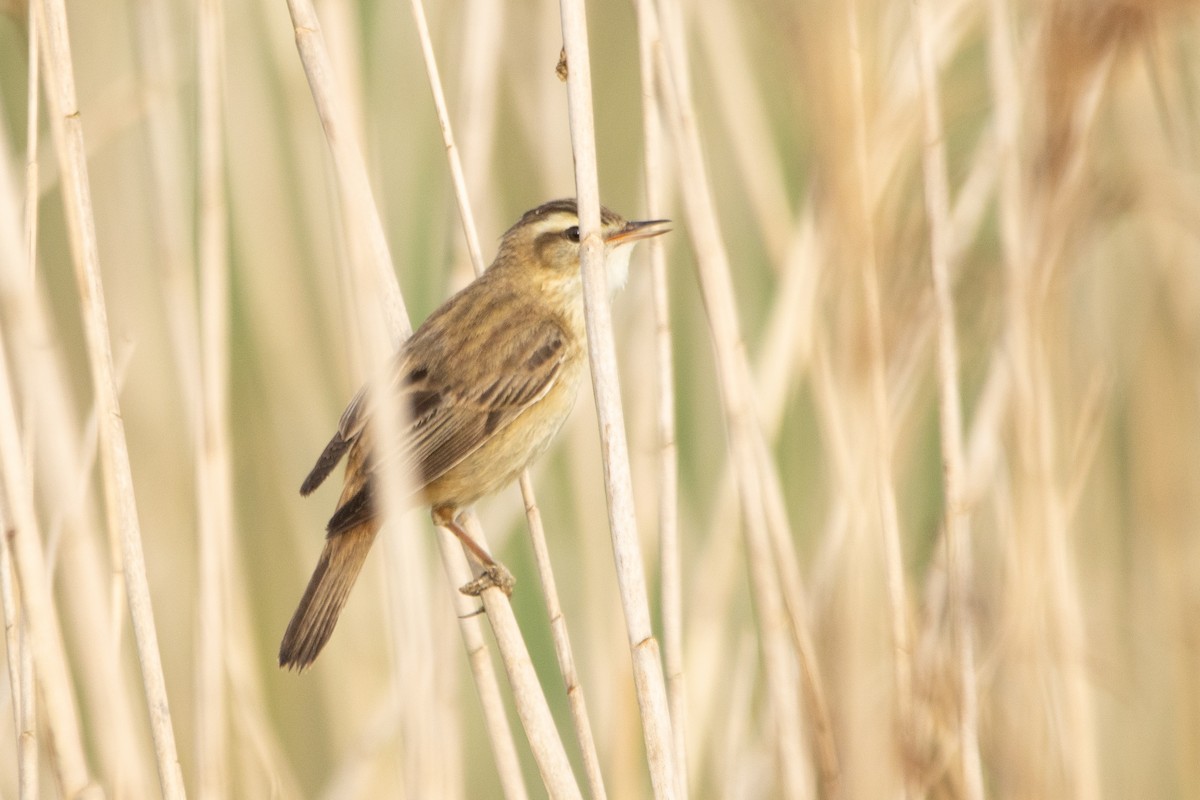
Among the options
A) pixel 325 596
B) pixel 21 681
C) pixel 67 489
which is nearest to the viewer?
pixel 67 489

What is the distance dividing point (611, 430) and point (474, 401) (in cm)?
104

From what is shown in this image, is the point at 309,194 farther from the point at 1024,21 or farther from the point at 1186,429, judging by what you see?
the point at 1186,429

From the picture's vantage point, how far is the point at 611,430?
201cm

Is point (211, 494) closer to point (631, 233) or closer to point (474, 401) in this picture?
point (474, 401)

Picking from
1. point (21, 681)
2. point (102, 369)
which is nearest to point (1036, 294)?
point (102, 369)

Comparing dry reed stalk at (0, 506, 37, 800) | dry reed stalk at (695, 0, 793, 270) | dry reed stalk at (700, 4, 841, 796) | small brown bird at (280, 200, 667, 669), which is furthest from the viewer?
dry reed stalk at (695, 0, 793, 270)

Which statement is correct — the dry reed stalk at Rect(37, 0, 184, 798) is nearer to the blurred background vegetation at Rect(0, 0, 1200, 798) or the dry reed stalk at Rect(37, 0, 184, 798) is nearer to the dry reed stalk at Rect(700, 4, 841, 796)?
the blurred background vegetation at Rect(0, 0, 1200, 798)

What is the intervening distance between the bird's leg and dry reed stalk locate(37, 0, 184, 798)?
2.19 feet

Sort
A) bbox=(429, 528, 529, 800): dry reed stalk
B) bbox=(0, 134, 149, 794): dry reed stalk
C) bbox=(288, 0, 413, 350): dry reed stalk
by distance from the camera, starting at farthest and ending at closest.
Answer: bbox=(429, 528, 529, 800): dry reed stalk
bbox=(288, 0, 413, 350): dry reed stalk
bbox=(0, 134, 149, 794): dry reed stalk

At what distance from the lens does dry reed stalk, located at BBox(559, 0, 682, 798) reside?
200cm

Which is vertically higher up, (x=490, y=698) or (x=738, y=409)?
(x=738, y=409)

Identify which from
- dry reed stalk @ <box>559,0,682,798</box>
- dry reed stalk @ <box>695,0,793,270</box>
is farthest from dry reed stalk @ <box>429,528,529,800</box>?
dry reed stalk @ <box>695,0,793,270</box>

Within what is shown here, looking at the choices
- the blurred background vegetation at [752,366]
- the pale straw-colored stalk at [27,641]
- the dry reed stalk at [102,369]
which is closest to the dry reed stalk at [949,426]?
the blurred background vegetation at [752,366]

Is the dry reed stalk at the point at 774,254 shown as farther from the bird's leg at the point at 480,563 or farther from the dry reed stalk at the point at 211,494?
the dry reed stalk at the point at 211,494
